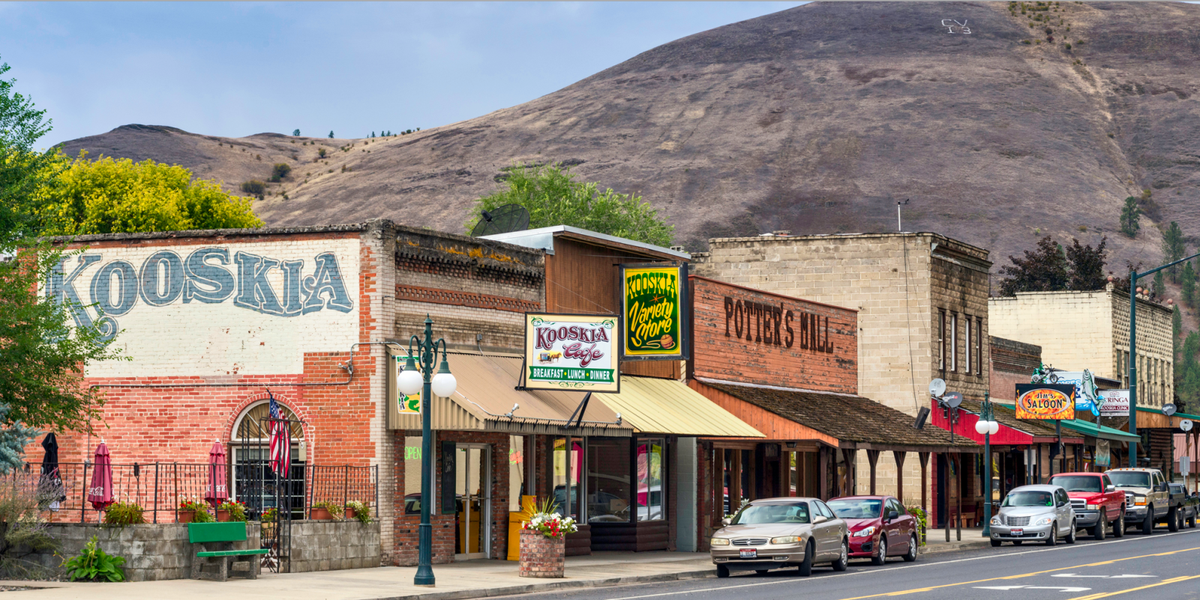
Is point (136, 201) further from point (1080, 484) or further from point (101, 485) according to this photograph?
point (101, 485)

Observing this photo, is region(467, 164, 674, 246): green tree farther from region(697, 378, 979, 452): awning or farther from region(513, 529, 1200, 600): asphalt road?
region(513, 529, 1200, 600): asphalt road

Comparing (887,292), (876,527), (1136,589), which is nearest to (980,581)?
(1136,589)

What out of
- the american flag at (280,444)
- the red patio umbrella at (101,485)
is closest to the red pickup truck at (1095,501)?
the american flag at (280,444)

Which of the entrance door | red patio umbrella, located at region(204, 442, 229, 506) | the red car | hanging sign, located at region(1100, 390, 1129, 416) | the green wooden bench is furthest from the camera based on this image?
hanging sign, located at region(1100, 390, 1129, 416)

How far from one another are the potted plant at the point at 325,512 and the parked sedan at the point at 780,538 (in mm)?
6660

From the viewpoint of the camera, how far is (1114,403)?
5203 centimetres

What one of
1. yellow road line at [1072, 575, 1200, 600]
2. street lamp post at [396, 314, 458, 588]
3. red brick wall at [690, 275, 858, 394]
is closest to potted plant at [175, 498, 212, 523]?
street lamp post at [396, 314, 458, 588]

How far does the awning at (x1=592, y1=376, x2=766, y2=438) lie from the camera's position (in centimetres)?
2769

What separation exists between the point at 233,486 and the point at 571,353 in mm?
6601

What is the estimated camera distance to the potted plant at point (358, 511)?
23656 millimetres

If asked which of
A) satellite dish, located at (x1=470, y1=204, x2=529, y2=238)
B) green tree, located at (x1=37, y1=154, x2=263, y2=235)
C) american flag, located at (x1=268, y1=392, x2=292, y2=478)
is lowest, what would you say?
american flag, located at (x1=268, y1=392, x2=292, y2=478)

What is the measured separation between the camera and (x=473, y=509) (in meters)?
26.7

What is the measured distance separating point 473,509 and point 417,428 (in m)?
3.16

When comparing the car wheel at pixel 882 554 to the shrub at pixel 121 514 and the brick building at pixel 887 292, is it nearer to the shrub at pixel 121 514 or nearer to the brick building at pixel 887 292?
the shrub at pixel 121 514
